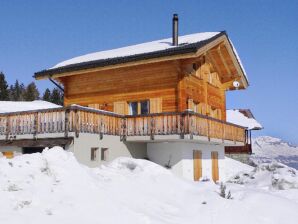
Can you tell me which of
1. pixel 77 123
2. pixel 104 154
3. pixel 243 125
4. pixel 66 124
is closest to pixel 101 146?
pixel 104 154

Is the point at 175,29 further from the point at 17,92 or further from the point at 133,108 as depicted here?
the point at 17,92

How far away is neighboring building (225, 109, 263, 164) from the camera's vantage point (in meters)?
43.0

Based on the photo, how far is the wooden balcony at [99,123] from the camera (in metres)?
16.6

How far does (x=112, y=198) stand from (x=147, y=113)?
1072 cm

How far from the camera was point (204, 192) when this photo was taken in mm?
13602

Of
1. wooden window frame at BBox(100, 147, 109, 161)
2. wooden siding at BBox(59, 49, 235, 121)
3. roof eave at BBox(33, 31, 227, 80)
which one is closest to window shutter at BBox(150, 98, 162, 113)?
wooden siding at BBox(59, 49, 235, 121)

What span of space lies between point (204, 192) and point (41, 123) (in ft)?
25.5

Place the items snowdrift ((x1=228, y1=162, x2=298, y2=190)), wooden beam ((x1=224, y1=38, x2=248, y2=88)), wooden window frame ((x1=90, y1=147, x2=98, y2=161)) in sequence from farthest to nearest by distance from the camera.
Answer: wooden beam ((x1=224, y1=38, x2=248, y2=88)) → snowdrift ((x1=228, y1=162, x2=298, y2=190)) → wooden window frame ((x1=90, y1=147, x2=98, y2=161))

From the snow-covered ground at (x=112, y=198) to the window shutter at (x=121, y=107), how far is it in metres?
7.16

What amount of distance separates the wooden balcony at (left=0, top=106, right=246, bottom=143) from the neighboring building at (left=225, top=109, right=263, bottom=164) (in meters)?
21.2

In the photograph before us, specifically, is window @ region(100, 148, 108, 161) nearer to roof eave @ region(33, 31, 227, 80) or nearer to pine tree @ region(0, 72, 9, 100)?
roof eave @ region(33, 31, 227, 80)

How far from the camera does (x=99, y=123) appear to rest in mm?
17609

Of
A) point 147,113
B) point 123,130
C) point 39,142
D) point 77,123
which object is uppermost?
point 147,113

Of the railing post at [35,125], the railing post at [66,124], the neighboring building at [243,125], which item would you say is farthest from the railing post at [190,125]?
the neighboring building at [243,125]
